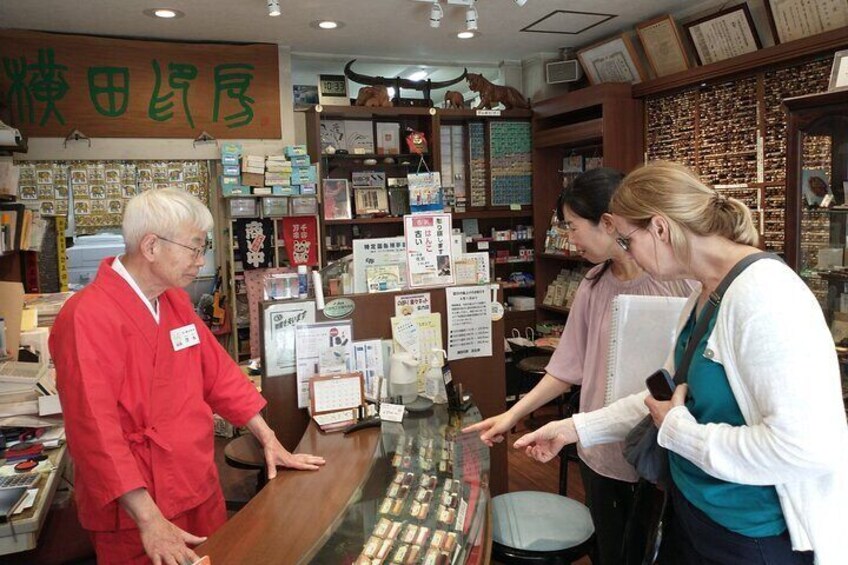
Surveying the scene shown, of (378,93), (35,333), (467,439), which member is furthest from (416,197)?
(467,439)

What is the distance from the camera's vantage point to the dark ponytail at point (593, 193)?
1.89m

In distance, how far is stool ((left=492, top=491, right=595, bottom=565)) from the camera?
1812 millimetres

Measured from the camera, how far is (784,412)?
43.6 inches

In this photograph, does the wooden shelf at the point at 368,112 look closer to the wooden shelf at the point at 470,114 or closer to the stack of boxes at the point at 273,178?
the wooden shelf at the point at 470,114

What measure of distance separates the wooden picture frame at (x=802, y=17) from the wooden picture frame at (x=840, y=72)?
55 centimetres

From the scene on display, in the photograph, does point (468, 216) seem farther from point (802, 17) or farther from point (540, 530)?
point (540, 530)

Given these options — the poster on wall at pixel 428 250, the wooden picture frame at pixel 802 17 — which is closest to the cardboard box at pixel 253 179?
the poster on wall at pixel 428 250

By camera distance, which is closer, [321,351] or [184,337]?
[184,337]

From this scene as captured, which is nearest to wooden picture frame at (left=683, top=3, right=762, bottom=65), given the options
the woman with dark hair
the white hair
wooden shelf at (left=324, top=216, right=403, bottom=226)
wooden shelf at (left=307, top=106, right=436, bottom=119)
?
wooden shelf at (left=307, top=106, right=436, bottom=119)

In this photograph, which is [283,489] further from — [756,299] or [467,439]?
[756,299]

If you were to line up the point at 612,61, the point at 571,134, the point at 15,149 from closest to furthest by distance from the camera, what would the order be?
1. the point at 15,149
2. the point at 612,61
3. the point at 571,134

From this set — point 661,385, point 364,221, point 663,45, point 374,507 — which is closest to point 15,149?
point 364,221

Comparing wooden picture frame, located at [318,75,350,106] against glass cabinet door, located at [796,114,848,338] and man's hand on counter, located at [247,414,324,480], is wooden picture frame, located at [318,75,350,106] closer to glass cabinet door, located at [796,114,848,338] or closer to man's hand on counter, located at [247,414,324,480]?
glass cabinet door, located at [796,114,848,338]

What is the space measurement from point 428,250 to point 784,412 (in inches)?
69.9
